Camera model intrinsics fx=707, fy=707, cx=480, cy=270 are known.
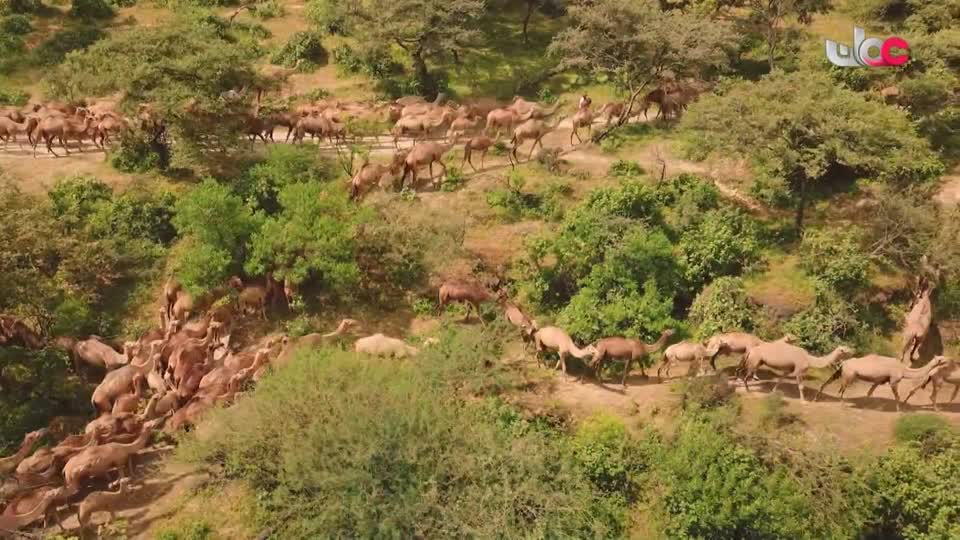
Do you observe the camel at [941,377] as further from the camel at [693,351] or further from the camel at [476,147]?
the camel at [476,147]

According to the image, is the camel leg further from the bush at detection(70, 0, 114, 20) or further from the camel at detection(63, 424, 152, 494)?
the bush at detection(70, 0, 114, 20)

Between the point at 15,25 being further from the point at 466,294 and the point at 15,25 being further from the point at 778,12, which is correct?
the point at 778,12

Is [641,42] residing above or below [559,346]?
above

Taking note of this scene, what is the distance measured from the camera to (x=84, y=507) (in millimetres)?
16875

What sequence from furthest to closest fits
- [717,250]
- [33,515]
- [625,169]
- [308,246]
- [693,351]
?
[625,169]
[717,250]
[308,246]
[693,351]
[33,515]

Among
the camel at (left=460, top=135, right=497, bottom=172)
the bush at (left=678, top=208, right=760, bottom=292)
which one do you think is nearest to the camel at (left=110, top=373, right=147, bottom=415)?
the camel at (left=460, top=135, right=497, bottom=172)

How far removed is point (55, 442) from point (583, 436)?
588 inches

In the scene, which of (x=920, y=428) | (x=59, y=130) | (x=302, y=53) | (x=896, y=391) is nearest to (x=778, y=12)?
(x=896, y=391)

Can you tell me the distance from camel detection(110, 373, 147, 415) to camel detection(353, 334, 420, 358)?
636 centimetres

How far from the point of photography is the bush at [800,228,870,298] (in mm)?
22562

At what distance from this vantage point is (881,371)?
18703 millimetres

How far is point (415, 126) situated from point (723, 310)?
15.9 metres

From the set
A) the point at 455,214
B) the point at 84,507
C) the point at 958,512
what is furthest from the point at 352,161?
the point at 958,512

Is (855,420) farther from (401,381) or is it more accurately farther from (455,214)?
(455,214)
